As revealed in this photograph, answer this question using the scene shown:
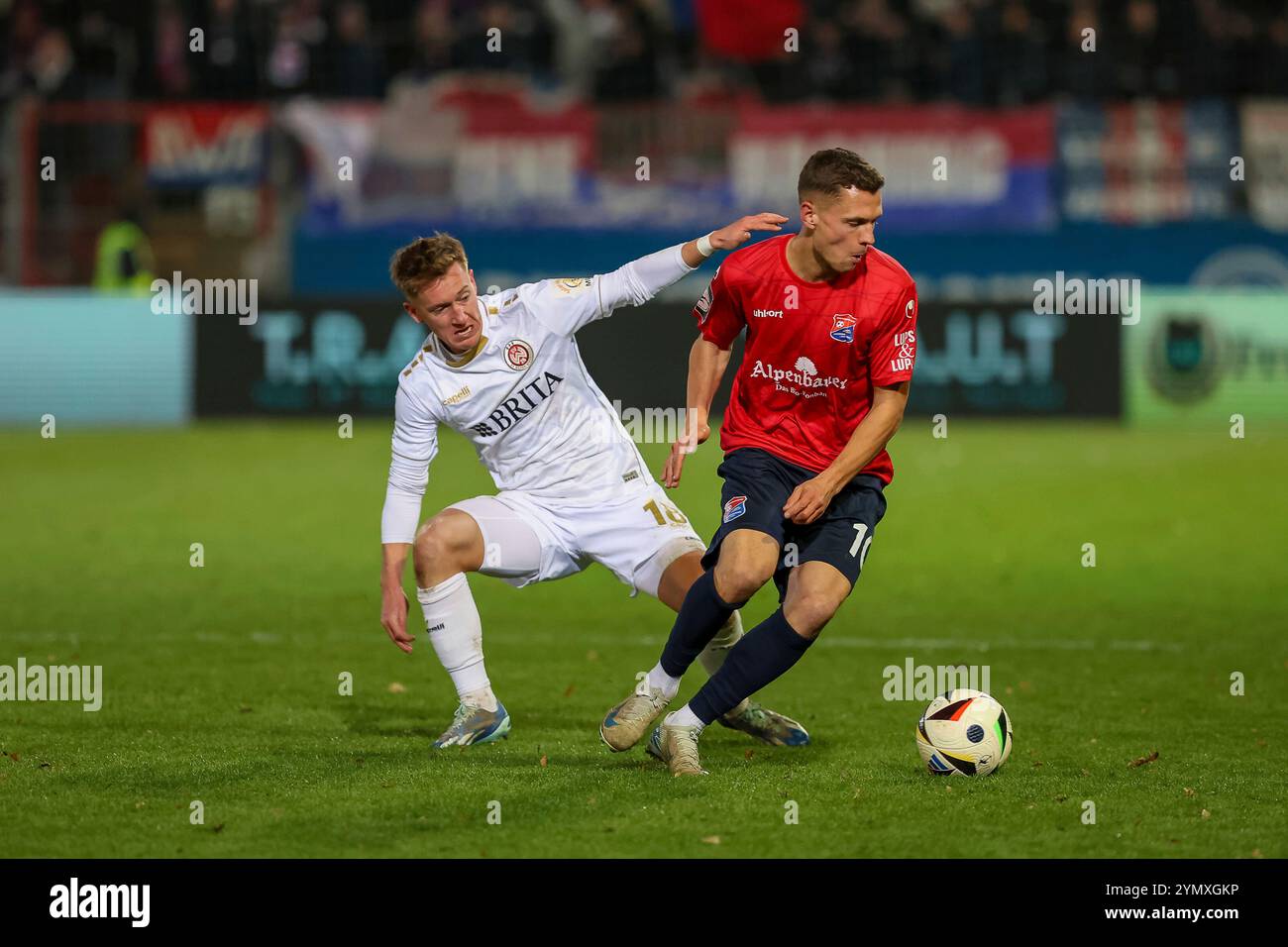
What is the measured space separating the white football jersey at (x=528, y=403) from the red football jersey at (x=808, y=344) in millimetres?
600

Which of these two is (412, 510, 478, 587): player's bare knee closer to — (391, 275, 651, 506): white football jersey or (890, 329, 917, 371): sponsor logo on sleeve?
(391, 275, 651, 506): white football jersey

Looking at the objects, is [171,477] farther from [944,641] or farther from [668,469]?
[668,469]

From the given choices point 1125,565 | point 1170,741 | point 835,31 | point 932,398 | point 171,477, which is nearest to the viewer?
point 1170,741

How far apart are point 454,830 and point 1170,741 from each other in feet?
9.12

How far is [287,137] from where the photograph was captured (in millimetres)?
21859

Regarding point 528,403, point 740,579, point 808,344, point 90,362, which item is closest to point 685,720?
point 740,579

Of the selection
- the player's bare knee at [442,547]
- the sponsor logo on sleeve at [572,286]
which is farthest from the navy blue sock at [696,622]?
the sponsor logo on sleeve at [572,286]

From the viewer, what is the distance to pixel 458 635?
664cm

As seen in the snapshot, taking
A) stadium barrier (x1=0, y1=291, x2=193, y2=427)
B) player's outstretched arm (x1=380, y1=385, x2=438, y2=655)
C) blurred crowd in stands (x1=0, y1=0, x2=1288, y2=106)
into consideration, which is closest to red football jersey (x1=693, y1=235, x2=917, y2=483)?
player's outstretched arm (x1=380, y1=385, x2=438, y2=655)

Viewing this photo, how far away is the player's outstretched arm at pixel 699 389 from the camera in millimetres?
6336

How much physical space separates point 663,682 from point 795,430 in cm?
95

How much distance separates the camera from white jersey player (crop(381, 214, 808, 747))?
6.48 meters

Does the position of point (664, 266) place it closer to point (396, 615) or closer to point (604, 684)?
point (396, 615)
